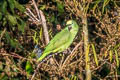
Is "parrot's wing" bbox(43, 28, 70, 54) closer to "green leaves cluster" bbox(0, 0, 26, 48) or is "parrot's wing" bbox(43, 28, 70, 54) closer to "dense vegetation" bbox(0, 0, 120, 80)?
"dense vegetation" bbox(0, 0, 120, 80)

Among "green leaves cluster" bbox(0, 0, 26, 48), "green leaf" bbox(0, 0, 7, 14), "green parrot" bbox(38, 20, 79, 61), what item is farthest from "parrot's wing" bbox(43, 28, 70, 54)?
"green leaf" bbox(0, 0, 7, 14)

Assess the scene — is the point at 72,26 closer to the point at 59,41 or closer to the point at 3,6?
the point at 59,41

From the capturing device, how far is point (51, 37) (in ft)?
13.9

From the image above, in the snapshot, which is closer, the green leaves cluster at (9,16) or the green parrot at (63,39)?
the green leaves cluster at (9,16)

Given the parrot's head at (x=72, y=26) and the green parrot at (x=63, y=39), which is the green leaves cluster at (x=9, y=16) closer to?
the green parrot at (x=63, y=39)

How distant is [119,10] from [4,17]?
4.05 feet

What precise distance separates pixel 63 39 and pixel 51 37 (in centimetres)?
23

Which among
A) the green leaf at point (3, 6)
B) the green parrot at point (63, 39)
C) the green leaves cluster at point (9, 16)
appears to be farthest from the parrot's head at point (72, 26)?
the green leaf at point (3, 6)

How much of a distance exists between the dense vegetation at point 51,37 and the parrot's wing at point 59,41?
0.26ft

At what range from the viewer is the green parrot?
3953 mm

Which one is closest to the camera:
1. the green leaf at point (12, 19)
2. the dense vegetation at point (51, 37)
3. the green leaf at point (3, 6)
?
the dense vegetation at point (51, 37)

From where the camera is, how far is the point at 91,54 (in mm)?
3383

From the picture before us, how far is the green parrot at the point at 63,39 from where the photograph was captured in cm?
395

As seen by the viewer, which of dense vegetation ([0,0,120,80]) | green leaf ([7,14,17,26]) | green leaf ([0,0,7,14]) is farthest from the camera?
green leaf ([7,14,17,26])
